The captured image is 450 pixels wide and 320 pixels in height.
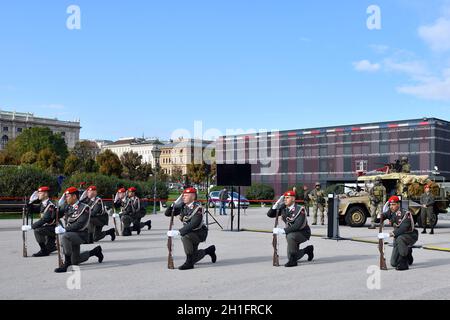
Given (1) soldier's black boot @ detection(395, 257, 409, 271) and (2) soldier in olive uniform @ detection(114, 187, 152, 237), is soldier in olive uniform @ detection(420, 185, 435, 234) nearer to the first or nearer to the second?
(1) soldier's black boot @ detection(395, 257, 409, 271)

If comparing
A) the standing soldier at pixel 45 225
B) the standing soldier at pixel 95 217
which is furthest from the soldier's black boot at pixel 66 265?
the standing soldier at pixel 95 217

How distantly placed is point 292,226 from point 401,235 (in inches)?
84.7

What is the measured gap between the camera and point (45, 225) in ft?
41.1

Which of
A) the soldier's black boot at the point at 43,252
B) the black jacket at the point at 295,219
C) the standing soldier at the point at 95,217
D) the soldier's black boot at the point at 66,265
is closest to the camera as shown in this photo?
the soldier's black boot at the point at 66,265

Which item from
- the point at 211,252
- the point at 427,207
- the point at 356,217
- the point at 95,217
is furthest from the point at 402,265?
the point at 356,217

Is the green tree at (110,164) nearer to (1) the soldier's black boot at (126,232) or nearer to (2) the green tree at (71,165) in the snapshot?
(2) the green tree at (71,165)

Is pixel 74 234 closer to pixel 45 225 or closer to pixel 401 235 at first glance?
pixel 45 225

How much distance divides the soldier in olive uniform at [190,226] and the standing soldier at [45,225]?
291cm

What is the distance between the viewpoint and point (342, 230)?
2103cm

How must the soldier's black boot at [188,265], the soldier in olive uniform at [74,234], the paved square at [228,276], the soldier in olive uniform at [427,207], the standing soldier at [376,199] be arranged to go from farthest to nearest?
the standing soldier at [376,199] → the soldier in olive uniform at [427,207] → the soldier's black boot at [188,265] → the soldier in olive uniform at [74,234] → the paved square at [228,276]

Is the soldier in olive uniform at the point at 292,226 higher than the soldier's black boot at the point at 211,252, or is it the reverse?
the soldier in olive uniform at the point at 292,226

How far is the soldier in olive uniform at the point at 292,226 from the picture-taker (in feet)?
36.9

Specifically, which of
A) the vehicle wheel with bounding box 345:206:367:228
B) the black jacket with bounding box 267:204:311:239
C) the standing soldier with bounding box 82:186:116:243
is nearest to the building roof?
the vehicle wheel with bounding box 345:206:367:228

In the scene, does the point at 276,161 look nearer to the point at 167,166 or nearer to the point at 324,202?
the point at 324,202
